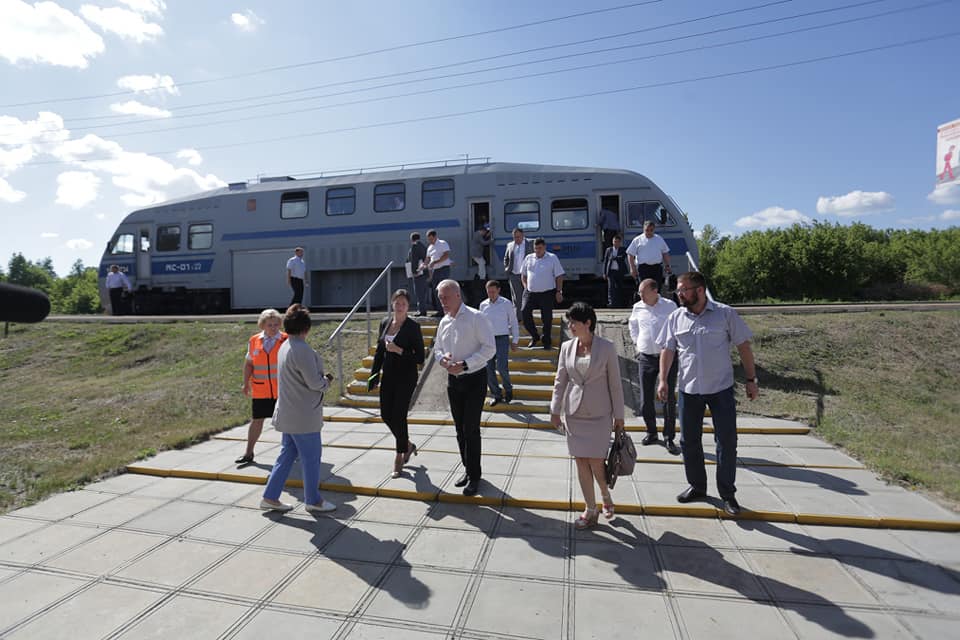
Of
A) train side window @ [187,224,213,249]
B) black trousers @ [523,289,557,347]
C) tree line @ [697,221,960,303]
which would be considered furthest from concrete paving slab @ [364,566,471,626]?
tree line @ [697,221,960,303]

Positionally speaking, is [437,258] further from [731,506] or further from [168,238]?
[168,238]

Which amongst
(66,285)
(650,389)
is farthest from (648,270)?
(66,285)

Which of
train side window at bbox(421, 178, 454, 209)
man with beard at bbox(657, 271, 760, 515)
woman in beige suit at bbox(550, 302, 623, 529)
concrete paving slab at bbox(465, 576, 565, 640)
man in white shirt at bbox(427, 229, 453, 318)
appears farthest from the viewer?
train side window at bbox(421, 178, 454, 209)

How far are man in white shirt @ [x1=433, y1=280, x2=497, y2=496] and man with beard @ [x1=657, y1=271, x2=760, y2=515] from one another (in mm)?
1603

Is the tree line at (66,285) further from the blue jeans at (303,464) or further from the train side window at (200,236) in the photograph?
the blue jeans at (303,464)

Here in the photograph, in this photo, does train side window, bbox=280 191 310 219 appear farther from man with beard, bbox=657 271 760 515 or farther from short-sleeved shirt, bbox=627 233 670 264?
man with beard, bbox=657 271 760 515

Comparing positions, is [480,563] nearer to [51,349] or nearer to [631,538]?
[631,538]

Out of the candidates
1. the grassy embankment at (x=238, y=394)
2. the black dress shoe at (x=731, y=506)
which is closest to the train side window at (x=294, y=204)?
the grassy embankment at (x=238, y=394)

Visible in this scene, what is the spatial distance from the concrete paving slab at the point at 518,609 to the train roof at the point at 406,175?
1106cm

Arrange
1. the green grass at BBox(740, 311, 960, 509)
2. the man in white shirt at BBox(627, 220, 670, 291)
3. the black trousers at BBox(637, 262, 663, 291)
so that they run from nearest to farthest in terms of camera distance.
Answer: the green grass at BBox(740, 311, 960, 509) < the man in white shirt at BBox(627, 220, 670, 291) < the black trousers at BBox(637, 262, 663, 291)

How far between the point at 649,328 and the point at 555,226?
288 inches

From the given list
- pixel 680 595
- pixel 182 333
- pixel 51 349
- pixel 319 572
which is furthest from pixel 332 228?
pixel 680 595

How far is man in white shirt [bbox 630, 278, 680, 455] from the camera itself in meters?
5.68

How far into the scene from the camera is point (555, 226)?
1266 cm
